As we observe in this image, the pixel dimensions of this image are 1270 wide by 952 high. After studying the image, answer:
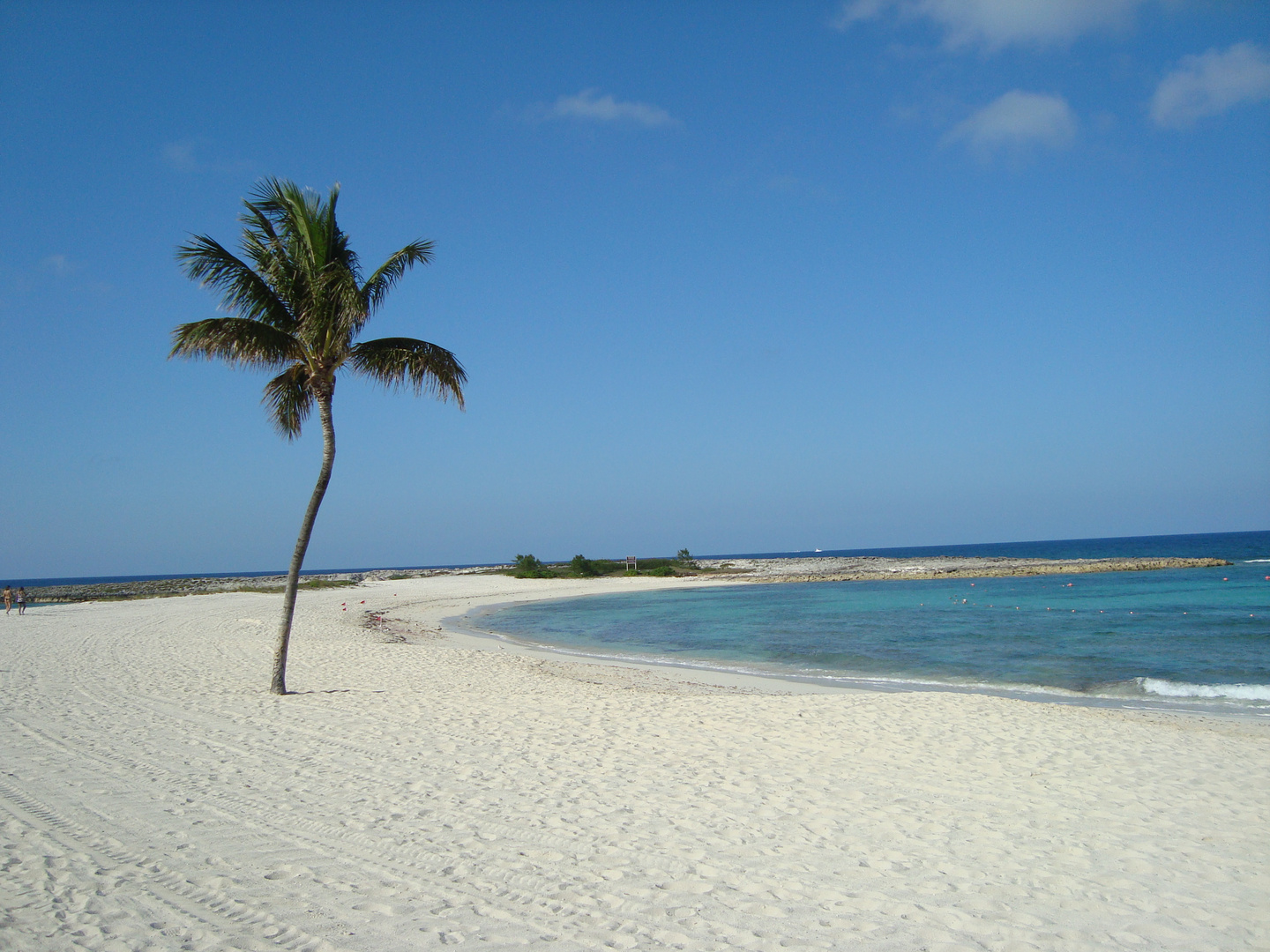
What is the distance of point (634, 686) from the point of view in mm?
12898

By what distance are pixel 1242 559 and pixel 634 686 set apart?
68493mm

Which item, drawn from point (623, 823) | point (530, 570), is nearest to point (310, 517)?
point (623, 823)

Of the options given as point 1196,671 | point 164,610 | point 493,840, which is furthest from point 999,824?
point 164,610

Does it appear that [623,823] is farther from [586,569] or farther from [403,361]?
[586,569]

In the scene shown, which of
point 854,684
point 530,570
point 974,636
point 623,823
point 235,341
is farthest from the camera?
point 530,570

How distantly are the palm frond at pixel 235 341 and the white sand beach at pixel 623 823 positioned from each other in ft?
16.5

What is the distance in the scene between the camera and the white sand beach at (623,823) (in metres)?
4.12

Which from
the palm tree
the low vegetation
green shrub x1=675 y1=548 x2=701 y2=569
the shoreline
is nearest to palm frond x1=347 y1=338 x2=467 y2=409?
the palm tree

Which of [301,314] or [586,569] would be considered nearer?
[301,314]

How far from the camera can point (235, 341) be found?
35.6 ft

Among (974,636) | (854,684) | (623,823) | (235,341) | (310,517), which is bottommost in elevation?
(974,636)

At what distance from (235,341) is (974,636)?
1970cm

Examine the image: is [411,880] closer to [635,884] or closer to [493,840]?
[493,840]

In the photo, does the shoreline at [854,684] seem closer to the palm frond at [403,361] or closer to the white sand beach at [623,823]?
the white sand beach at [623,823]
